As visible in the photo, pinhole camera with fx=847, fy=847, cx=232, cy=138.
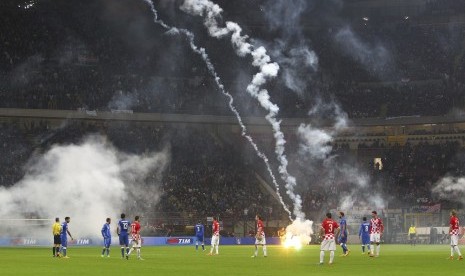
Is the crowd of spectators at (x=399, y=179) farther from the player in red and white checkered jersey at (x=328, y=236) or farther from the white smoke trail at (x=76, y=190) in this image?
the player in red and white checkered jersey at (x=328, y=236)

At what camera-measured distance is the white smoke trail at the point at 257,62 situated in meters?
84.4

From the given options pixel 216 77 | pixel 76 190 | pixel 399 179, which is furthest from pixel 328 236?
pixel 216 77

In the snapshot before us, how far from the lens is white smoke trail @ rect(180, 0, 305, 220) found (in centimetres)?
8444

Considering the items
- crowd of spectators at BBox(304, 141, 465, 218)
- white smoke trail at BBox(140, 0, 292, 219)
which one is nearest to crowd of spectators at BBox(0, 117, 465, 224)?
crowd of spectators at BBox(304, 141, 465, 218)

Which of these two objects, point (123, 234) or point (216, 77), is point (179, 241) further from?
point (123, 234)

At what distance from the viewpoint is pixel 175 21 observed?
8912 centimetres

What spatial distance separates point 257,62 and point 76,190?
31.0m

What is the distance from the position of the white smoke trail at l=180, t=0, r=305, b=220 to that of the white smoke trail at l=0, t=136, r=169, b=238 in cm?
1570

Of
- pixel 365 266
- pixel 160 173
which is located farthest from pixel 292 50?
pixel 365 266

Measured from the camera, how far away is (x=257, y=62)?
299ft

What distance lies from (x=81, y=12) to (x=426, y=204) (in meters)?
39.2

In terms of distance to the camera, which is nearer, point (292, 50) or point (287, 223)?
point (287, 223)

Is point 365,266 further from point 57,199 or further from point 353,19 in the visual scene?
point 353,19

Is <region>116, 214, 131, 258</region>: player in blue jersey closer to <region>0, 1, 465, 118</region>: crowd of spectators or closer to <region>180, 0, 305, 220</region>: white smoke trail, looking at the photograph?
<region>0, 1, 465, 118</region>: crowd of spectators
